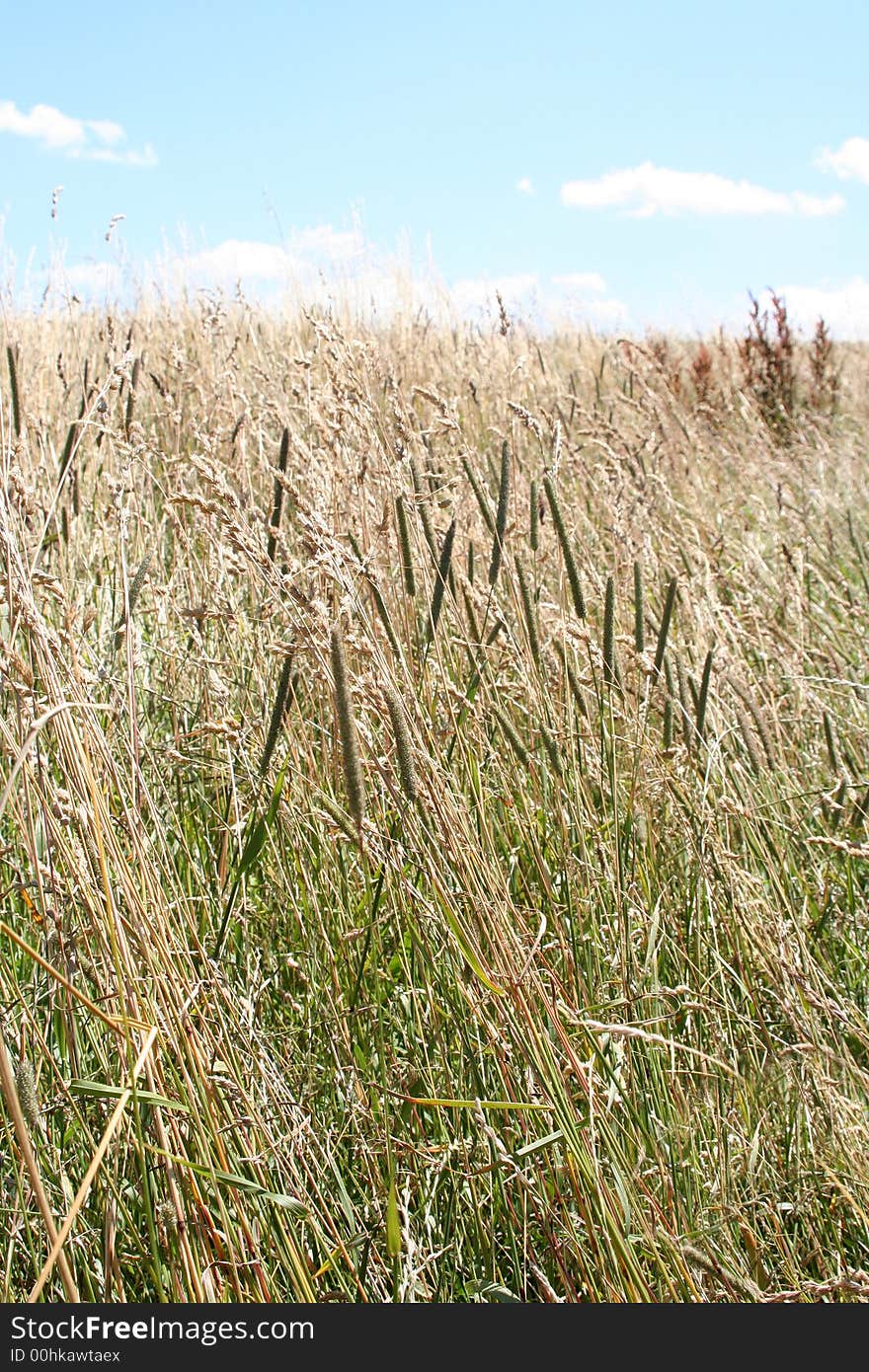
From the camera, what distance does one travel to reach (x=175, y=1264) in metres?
1.00

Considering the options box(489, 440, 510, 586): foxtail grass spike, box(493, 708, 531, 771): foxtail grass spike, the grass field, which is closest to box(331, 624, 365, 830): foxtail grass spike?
the grass field

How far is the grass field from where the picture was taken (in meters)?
0.99

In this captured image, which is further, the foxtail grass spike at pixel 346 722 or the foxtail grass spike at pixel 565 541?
the foxtail grass spike at pixel 565 541

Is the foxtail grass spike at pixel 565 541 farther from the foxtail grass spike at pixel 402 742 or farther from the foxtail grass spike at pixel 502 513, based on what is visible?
the foxtail grass spike at pixel 402 742

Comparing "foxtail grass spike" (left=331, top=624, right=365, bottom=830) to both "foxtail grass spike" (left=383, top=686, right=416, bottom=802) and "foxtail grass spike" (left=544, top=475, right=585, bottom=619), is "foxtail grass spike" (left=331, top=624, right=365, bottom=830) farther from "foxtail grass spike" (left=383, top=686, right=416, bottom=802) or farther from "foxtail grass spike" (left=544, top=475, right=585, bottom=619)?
"foxtail grass spike" (left=544, top=475, right=585, bottom=619)

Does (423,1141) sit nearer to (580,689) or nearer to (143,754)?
(580,689)

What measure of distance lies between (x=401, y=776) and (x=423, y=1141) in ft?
1.91

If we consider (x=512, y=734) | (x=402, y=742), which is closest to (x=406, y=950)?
(x=512, y=734)

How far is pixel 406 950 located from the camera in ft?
4.84

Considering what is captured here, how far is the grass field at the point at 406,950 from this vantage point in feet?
3.24

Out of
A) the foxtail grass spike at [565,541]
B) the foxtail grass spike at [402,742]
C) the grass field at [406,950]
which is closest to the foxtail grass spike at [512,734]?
the grass field at [406,950]

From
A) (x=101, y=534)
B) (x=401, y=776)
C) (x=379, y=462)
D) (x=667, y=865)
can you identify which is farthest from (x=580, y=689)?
(x=101, y=534)

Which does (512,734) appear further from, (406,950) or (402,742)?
(402,742)

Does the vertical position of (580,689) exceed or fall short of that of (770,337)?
it falls short
